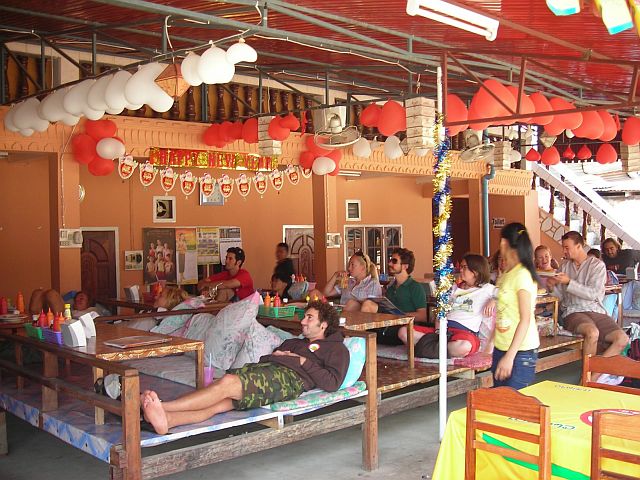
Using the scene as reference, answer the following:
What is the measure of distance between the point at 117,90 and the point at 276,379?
9.21ft

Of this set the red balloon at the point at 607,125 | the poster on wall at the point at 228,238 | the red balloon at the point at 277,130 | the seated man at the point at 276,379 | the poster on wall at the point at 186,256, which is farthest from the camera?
the poster on wall at the point at 228,238

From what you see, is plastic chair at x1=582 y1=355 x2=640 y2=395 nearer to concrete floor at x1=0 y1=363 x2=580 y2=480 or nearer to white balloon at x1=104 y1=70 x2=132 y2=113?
concrete floor at x1=0 y1=363 x2=580 y2=480

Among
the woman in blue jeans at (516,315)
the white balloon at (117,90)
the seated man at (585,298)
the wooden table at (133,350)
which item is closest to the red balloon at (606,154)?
the seated man at (585,298)

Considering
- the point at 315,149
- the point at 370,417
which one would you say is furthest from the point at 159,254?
the point at 370,417

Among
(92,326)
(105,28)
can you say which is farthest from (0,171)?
(92,326)

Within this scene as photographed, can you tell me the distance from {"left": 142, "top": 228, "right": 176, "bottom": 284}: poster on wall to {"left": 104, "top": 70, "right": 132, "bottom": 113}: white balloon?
5629mm

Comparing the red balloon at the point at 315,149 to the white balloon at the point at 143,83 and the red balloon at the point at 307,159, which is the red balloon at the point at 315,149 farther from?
the white balloon at the point at 143,83

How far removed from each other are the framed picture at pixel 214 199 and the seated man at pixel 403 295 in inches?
205

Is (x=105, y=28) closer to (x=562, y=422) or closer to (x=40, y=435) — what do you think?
(x=40, y=435)

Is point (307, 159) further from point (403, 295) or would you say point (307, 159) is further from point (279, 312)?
point (279, 312)

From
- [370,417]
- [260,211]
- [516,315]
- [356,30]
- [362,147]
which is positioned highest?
[356,30]

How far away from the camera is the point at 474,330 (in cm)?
747

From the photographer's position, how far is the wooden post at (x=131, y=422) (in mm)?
4383

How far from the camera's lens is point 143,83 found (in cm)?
598
